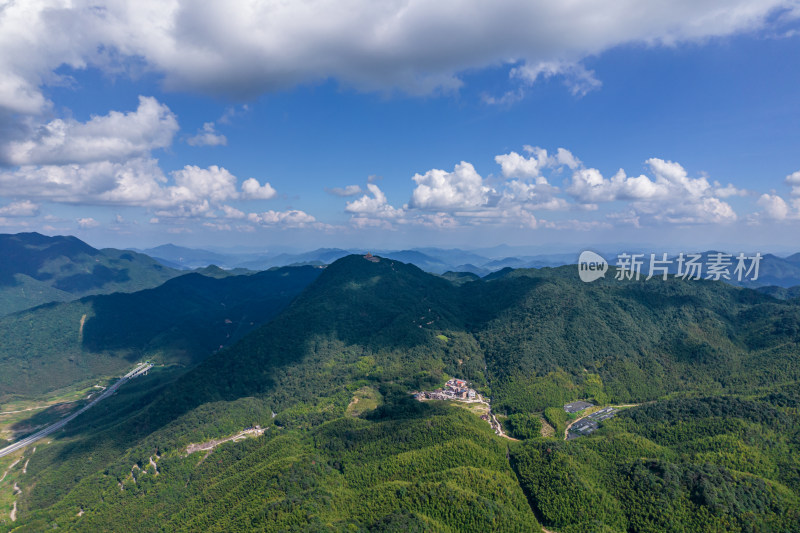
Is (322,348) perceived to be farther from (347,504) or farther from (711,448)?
(711,448)

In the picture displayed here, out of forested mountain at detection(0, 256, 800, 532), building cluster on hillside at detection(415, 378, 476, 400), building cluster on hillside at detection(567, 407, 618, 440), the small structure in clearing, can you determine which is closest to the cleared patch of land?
forested mountain at detection(0, 256, 800, 532)

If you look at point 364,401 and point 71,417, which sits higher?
point 364,401

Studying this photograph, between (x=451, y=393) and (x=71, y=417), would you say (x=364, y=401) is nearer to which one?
(x=451, y=393)

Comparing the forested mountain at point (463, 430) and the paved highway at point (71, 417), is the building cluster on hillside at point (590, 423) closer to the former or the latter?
the forested mountain at point (463, 430)

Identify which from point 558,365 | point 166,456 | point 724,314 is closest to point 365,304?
point 558,365


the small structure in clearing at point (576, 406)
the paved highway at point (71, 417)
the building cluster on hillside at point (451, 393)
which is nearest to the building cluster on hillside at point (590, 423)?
the small structure in clearing at point (576, 406)

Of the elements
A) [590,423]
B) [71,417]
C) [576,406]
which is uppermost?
[590,423]

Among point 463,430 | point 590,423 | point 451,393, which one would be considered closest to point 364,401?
point 451,393
